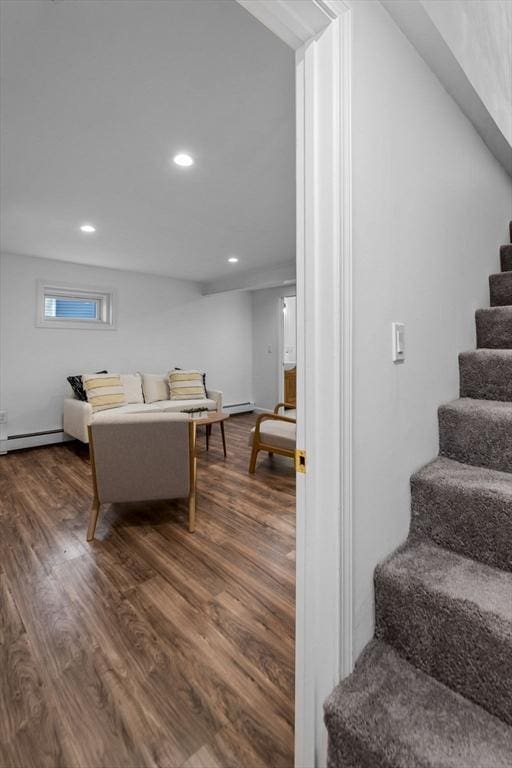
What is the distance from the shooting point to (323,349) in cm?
84

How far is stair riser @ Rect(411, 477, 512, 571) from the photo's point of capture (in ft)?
3.20

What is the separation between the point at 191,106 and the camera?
5.78ft

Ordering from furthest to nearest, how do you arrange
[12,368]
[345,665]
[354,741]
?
[12,368] → [345,665] → [354,741]

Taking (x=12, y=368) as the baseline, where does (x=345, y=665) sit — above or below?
below

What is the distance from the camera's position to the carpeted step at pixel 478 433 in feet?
3.85

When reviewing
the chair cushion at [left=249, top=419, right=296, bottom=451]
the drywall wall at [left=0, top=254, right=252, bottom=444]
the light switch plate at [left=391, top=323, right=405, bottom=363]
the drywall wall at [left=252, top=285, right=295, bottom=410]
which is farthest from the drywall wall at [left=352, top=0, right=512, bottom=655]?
the drywall wall at [left=252, top=285, right=295, bottom=410]

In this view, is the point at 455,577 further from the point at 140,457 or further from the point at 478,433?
the point at 140,457

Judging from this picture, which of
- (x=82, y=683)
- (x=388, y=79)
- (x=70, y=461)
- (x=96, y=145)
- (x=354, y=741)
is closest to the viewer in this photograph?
(x=354, y=741)

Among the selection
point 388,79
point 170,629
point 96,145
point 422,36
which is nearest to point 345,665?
point 170,629

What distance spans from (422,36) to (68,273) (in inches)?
189

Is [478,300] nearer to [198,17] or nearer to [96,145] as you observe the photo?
[198,17]

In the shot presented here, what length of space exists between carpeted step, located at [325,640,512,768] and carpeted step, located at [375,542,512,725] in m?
0.04

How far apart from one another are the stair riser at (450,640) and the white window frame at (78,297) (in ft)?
16.3

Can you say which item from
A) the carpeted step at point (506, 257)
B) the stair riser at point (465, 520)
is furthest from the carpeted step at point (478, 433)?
the carpeted step at point (506, 257)
